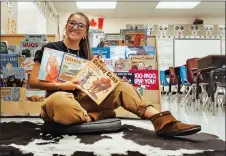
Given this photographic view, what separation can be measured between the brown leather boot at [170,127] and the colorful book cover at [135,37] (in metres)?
1.19

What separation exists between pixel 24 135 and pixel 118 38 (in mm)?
1380

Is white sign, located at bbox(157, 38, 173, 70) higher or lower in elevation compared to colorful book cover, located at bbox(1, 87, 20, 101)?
higher

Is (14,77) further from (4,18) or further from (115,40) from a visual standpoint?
(4,18)

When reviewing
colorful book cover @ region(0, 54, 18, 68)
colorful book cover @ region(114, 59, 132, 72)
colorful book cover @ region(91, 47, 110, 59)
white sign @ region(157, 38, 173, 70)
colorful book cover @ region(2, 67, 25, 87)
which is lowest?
colorful book cover @ region(2, 67, 25, 87)

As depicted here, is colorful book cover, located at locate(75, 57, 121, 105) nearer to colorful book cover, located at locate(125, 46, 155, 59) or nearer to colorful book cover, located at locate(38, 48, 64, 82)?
colorful book cover, located at locate(38, 48, 64, 82)

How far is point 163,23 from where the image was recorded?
7.47 metres

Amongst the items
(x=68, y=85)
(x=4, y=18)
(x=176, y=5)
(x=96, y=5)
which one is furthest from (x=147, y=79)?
(x=176, y=5)

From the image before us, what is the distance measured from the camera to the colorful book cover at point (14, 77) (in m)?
2.42

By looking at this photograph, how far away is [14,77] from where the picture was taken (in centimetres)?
243

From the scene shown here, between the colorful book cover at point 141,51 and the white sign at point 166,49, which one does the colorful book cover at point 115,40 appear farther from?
the white sign at point 166,49

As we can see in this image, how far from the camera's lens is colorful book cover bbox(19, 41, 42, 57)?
2486mm

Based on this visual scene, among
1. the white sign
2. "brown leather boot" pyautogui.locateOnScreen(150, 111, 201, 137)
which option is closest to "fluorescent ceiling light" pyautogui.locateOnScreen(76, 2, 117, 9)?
the white sign

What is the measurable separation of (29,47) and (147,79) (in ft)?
3.35

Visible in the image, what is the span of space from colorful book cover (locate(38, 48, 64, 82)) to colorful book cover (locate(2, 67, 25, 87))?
96cm
